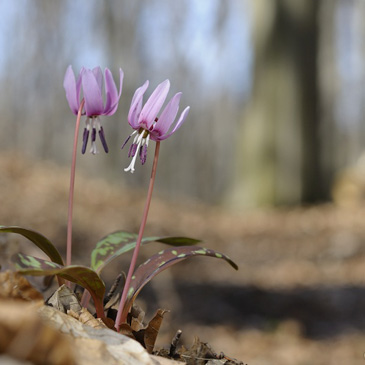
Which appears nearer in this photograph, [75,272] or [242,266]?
[75,272]

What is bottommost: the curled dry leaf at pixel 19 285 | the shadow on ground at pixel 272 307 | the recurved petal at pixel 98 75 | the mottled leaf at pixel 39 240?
the shadow on ground at pixel 272 307

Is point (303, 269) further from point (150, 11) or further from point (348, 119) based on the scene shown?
point (348, 119)

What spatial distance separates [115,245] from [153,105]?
438mm

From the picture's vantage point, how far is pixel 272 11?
894 cm

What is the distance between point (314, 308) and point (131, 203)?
3.88 meters

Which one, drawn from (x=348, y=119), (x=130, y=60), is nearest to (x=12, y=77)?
(x=130, y=60)

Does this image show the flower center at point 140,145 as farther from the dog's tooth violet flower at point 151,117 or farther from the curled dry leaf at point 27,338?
the curled dry leaf at point 27,338

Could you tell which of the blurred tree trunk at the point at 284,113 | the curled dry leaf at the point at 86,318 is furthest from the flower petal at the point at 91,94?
the blurred tree trunk at the point at 284,113

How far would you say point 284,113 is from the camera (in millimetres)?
8750

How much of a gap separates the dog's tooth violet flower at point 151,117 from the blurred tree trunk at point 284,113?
7.77 meters

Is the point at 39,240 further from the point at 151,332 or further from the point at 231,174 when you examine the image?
the point at 231,174

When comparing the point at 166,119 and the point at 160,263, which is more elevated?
the point at 166,119

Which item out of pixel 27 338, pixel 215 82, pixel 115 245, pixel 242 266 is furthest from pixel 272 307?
pixel 215 82

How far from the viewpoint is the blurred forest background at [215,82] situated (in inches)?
347
